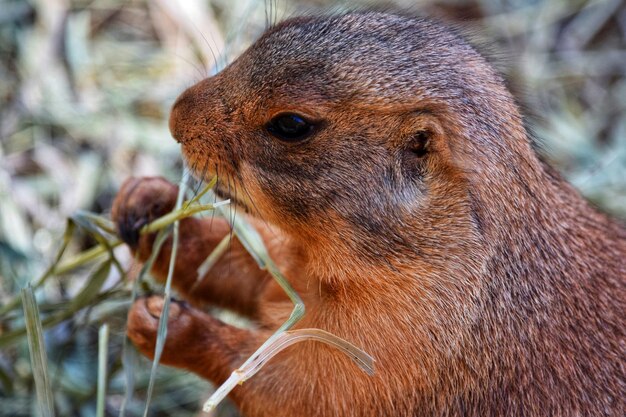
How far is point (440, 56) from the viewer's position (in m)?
2.79

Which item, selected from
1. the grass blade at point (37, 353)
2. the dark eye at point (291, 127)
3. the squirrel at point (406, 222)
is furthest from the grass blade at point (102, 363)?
the dark eye at point (291, 127)

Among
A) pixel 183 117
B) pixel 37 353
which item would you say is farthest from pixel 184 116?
pixel 37 353

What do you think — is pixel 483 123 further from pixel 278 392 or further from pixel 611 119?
pixel 611 119

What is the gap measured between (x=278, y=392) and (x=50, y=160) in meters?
2.72

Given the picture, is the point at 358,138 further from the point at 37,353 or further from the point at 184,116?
the point at 37,353

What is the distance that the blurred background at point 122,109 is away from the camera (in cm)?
397

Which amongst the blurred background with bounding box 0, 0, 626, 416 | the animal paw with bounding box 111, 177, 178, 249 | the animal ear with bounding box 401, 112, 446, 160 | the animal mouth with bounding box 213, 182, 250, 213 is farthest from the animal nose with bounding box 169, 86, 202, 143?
the blurred background with bounding box 0, 0, 626, 416

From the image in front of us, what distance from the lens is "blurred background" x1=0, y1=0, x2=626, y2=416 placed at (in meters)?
3.97

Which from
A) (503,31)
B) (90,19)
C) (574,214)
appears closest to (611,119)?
(503,31)

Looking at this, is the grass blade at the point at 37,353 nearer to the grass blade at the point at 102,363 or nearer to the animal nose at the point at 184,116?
the grass blade at the point at 102,363

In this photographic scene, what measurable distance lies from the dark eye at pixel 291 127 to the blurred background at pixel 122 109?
1.11 m

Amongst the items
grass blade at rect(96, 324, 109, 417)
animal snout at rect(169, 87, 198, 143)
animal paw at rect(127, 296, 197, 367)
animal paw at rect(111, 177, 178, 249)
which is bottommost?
grass blade at rect(96, 324, 109, 417)

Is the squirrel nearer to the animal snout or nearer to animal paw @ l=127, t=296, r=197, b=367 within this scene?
the animal snout

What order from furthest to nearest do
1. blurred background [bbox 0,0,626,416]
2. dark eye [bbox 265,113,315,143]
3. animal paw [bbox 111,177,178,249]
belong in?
blurred background [bbox 0,0,626,416] < animal paw [bbox 111,177,178,249] < dark eye [bbox 265,113,315,143]
